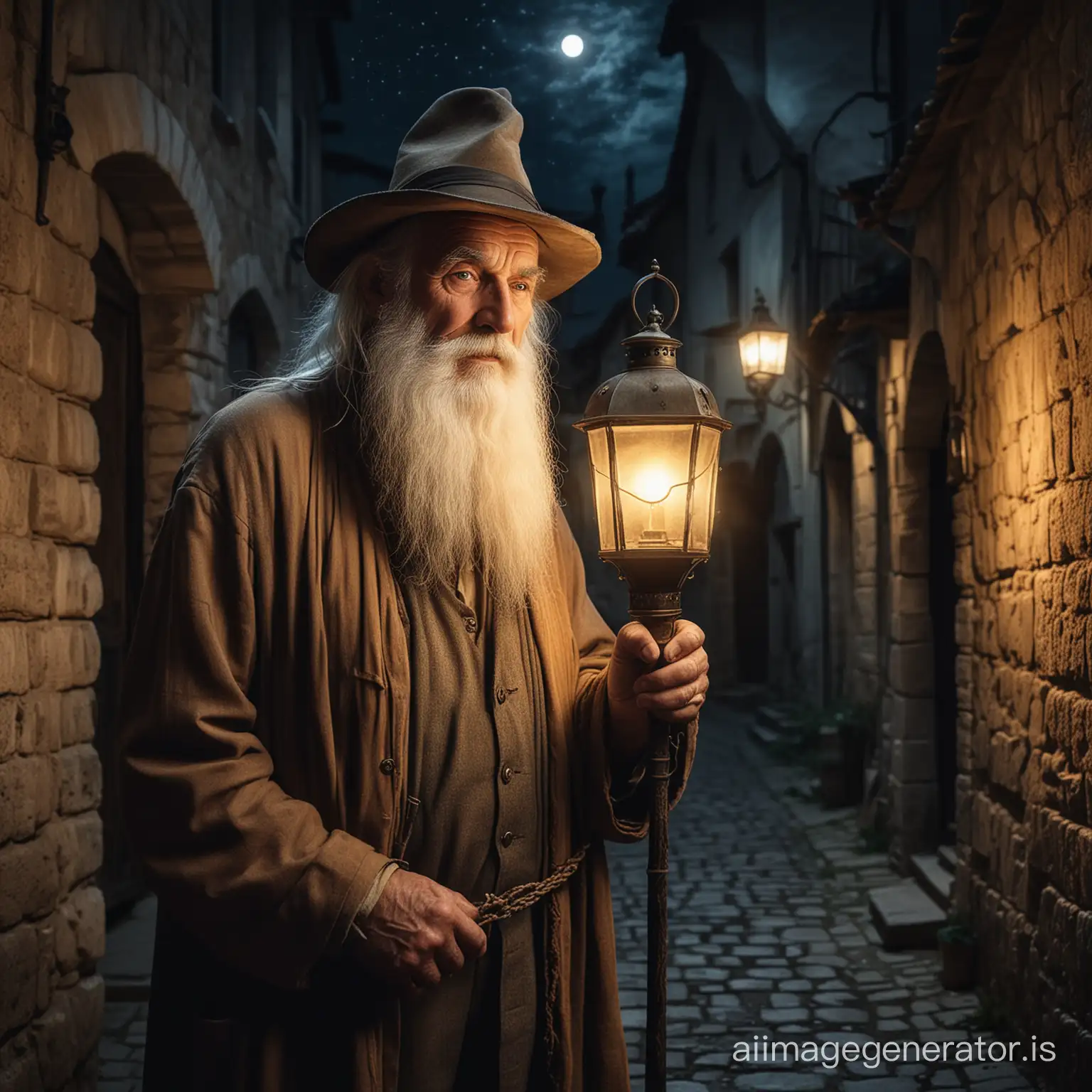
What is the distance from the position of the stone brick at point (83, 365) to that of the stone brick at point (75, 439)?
56mm

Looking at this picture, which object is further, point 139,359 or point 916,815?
point 916,815

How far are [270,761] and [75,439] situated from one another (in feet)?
7.73

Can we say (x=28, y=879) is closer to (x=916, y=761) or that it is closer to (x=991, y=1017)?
(x=991, y=1017)

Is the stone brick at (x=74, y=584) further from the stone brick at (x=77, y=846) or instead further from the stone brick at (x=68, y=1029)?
the stone brick at (x=68, y=1029)

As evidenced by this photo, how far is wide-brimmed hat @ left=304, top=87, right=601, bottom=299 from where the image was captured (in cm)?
208

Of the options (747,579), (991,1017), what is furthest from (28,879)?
(747,579)

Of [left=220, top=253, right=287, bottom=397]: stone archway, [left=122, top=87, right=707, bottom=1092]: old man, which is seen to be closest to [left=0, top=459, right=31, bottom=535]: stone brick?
[left=122, top=87, right=707, bottom=1092]: old man

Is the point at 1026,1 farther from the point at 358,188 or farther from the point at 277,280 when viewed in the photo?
the point at 358,188

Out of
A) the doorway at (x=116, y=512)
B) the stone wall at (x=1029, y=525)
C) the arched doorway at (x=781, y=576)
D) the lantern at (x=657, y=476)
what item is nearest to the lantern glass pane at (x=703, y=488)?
the lantern at (x=657, y=476)

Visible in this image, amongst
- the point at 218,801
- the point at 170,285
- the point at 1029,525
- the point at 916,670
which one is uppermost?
the point at 170,285

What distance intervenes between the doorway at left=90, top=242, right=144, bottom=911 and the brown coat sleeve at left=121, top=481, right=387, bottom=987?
403 centimetres

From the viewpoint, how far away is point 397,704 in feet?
6.34

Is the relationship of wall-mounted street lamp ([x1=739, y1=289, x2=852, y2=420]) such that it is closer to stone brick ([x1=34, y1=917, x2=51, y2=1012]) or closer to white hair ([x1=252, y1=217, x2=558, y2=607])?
stone brick ([x1=34, y1=917, x2=51, y2=1012])

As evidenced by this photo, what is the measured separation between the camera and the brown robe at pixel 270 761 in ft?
5.82
